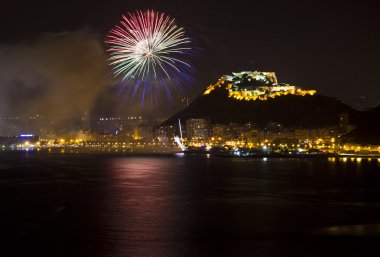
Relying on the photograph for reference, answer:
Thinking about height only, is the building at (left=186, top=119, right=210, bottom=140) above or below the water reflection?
above

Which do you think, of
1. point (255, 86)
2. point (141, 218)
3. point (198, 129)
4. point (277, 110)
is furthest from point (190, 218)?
point (255, 86)

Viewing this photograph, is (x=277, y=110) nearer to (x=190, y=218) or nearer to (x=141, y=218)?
(x=190, y=218)

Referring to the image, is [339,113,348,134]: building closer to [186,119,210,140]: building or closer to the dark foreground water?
[186,119,210,140]: building

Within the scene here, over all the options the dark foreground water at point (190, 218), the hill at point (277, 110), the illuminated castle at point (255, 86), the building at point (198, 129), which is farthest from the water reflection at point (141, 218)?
the illuminated castle at point (255, 86)

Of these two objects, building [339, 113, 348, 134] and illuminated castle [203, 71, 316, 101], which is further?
illuminated castle [203, 71, 316, 101]

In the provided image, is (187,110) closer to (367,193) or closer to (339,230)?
(367,193)

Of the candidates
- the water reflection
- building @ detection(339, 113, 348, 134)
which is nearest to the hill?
building @ detection(339, 113, 348, 134)
